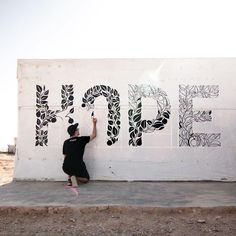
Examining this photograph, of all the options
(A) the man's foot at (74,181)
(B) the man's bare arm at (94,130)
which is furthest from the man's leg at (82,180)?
(B) the man's bare arm at (94,130)

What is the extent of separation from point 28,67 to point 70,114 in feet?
5.10

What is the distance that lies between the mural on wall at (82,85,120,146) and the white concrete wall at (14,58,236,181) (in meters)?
0.05

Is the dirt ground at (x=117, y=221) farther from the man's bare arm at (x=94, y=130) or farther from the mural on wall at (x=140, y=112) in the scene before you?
the mural on wall at (x=140, y=112)

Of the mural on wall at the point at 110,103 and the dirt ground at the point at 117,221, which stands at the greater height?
the mural on wall at the point at 110,103

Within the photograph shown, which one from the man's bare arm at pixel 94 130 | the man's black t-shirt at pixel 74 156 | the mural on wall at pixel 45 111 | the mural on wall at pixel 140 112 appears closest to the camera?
the man's black t-shirt at pixel 74 156

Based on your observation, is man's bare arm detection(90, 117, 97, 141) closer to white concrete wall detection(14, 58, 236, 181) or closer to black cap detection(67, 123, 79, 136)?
white concrete wall detection(14, 58, 236, 181)

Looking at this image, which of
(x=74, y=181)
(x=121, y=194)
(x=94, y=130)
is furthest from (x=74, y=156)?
(x=121, y=194)

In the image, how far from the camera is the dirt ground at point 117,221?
6.28 m

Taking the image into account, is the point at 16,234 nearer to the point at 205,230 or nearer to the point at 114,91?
the point at 205,230

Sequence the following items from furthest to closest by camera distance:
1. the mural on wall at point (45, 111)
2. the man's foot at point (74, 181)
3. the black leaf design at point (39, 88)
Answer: the black leaf design at point (39, 88)
the mural on wall at point (45, 111)
the man's foot at point (74, 181)

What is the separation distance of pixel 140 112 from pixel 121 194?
7.83 ft

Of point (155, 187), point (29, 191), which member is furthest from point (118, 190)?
point (29, 191)

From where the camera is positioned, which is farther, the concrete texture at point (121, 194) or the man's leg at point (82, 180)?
the man's leg at point (82, 180)

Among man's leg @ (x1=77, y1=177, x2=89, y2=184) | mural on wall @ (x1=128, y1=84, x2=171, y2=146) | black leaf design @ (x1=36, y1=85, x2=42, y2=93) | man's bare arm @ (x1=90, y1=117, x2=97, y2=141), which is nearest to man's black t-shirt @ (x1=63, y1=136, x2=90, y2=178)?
man's leg @ (x1=77, y1=177, x2=89, y2=184)
